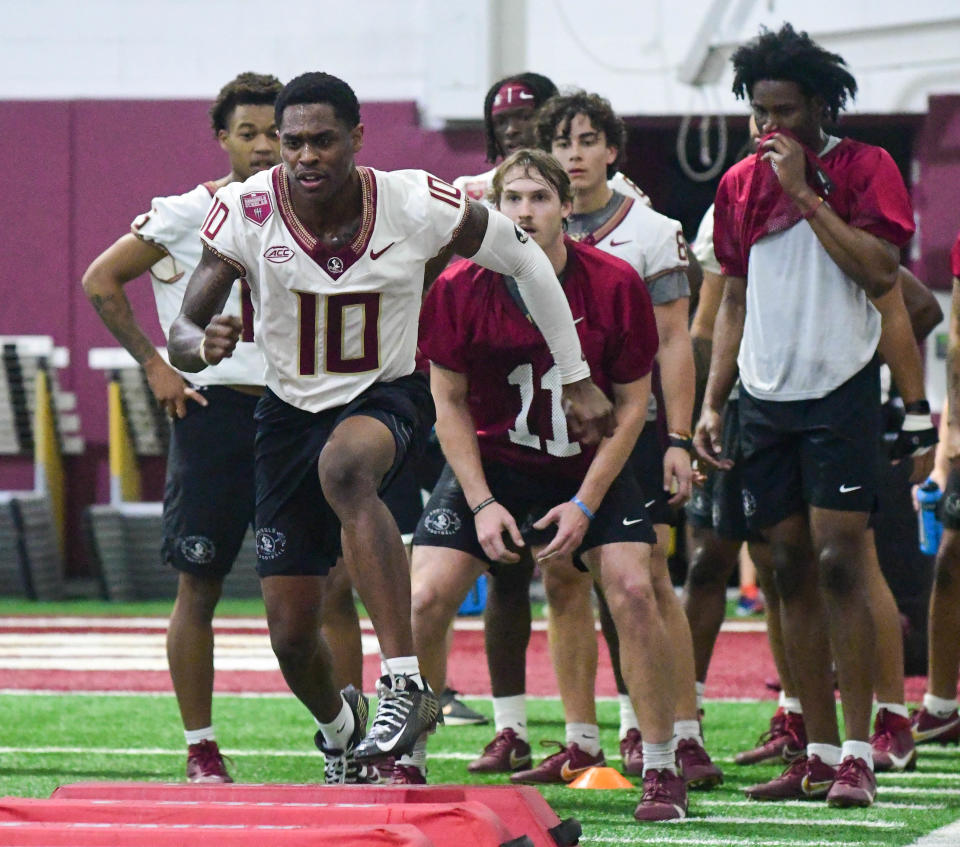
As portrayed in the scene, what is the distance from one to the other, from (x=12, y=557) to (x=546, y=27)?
5.49m

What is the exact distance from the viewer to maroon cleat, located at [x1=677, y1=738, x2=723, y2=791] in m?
5.21

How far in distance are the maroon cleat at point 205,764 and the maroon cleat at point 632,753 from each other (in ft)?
4.08

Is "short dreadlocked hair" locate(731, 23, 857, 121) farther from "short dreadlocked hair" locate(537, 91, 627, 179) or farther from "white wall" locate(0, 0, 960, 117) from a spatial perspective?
"white wall" locate(0, 0, 960, 117)

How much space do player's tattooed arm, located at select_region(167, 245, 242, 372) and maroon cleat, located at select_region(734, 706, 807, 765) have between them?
245 cm

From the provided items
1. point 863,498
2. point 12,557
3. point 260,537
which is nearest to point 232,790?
point 260,537

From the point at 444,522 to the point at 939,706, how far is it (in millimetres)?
2143

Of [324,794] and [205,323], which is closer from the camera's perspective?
[324,794]

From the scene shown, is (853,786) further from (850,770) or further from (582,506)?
(582,506)

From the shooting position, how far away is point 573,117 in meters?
5.77

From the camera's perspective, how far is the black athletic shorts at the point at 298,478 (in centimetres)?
455

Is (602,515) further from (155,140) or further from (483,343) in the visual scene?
(155,140)

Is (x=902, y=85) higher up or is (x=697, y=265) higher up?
(x=902, y=85)

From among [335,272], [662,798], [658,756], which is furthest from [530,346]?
[662,798]

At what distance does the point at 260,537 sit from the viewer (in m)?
4.68
